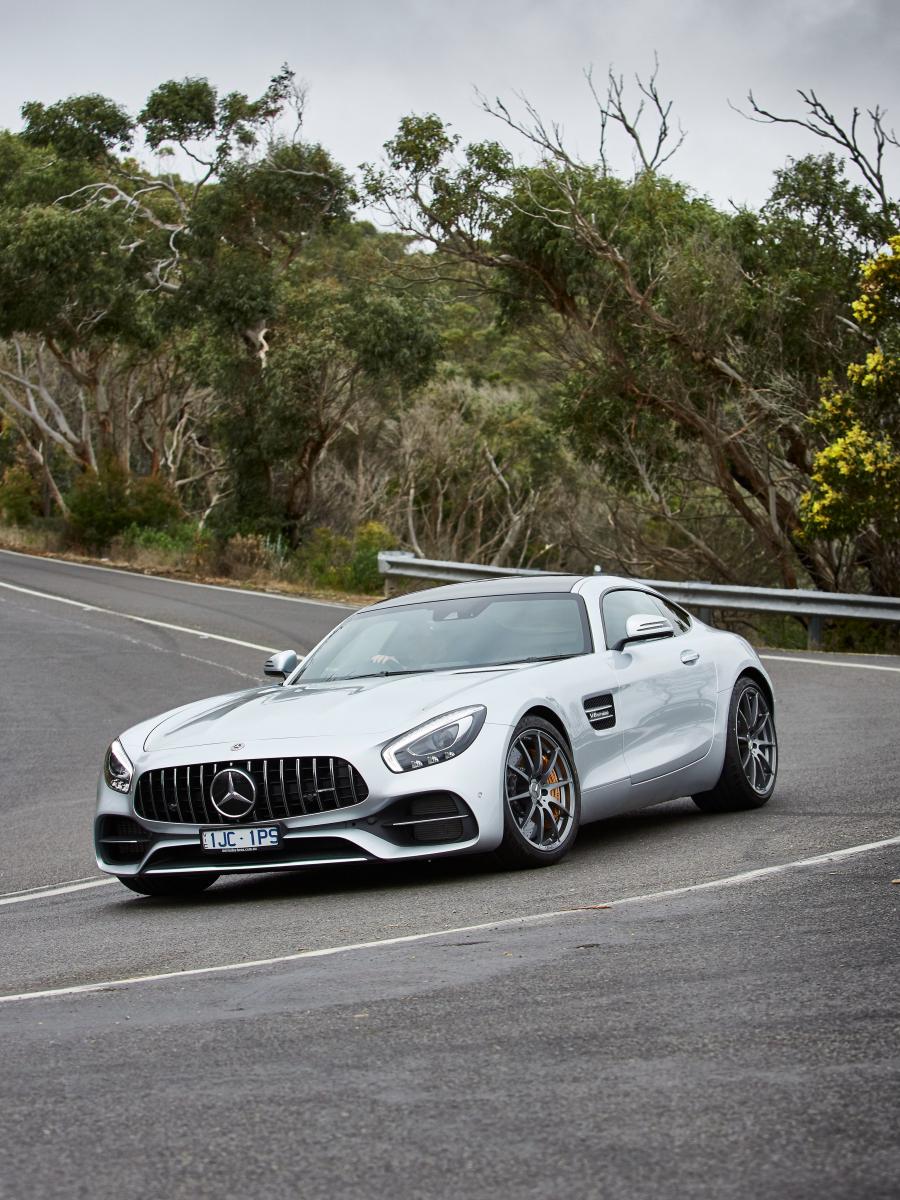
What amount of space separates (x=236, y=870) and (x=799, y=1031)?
13.2 ft

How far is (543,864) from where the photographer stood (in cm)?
809

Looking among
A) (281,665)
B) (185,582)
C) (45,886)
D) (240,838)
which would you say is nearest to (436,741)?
(240,838)

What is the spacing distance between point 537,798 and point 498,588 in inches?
74.8

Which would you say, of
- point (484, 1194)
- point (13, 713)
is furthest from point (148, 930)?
point (13, 713)

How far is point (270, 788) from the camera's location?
7.85 meters

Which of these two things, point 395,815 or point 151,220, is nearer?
point 395,815

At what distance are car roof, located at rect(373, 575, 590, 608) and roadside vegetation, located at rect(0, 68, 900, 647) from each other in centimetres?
1439

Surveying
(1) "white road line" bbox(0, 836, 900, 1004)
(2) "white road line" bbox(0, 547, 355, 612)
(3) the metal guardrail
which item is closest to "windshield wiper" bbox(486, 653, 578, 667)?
(1) "white road line" bbox(0, 836, 900, 1004)

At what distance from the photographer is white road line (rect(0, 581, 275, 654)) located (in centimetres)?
2172

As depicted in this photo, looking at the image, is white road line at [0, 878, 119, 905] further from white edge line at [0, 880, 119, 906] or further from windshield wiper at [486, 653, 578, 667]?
windshield wiper at [486, 653, 578, 667]

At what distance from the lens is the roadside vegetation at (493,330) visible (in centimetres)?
2867

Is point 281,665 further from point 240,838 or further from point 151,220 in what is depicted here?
point 151,220

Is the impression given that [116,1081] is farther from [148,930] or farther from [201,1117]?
[148,930]

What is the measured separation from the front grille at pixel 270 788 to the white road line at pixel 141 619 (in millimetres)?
12642
